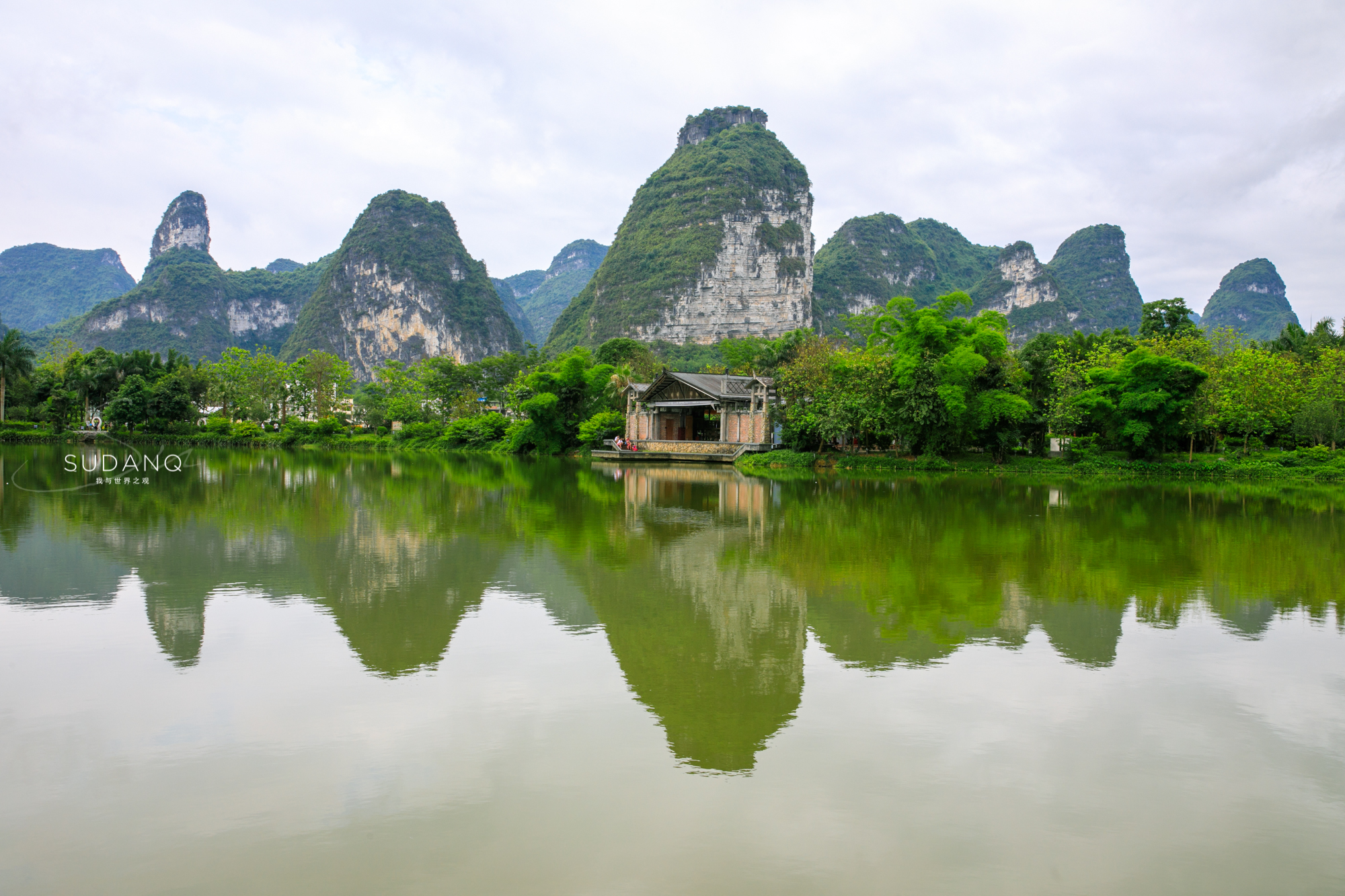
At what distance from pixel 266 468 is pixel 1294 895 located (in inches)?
1156

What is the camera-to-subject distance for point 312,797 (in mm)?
3578

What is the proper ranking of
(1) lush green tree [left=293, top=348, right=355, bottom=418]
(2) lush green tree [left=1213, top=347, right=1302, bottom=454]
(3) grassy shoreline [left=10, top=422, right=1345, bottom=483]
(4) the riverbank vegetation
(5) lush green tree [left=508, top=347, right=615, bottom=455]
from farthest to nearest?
(1) lush green tree [left=293, top=348, right=355, bottom=418] → (5) lush green tree [left=508, top=347, right=615, bottom=455] → (2) lush green tree [left=1213, top=347, right=1302, bottom=454] → (4) the riverbank vegetation → (3) grassy shoreline [left=10, top=422, right=1345, bottom=483]

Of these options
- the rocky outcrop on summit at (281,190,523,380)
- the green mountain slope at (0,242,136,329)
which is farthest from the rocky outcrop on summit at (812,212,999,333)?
the green mountain slope at (0,242,136,329)

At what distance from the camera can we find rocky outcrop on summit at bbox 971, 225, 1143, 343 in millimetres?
116438

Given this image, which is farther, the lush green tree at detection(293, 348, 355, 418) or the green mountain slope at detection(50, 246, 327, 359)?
the green mountain slope at detection(50, 246, 327, 359)

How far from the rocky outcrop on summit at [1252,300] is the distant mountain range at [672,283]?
261 millimetres

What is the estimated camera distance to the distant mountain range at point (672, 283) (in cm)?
10894

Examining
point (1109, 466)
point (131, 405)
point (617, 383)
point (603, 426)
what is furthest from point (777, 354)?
point (131, 405)

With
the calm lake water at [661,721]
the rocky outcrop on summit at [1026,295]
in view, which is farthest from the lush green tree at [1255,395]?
the rocky outcrop on summit at [1026,295]

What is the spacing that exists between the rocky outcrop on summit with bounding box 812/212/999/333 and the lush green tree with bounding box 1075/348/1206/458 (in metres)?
84.8

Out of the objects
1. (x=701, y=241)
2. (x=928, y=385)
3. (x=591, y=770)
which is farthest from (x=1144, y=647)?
(x=701, y=241)

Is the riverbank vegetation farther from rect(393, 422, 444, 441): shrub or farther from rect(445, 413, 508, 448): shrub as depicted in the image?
rect(393, 422, 444, 441): shrub

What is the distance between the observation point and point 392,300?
121 meters

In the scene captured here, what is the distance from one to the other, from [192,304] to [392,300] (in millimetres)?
32564
